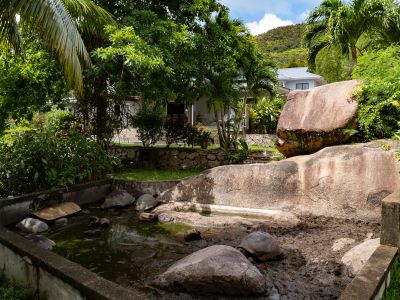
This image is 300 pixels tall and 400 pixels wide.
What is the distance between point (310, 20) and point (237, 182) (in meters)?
11.8

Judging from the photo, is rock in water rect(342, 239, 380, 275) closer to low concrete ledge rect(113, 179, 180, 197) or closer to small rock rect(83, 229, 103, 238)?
small rock rect(83, 229, 103, 238)

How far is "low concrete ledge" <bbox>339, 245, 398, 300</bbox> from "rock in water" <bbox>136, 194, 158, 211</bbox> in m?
6.88

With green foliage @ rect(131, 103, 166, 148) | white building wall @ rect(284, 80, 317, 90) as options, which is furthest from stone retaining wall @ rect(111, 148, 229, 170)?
white building wall @ rect(284, 80, 317, 90)

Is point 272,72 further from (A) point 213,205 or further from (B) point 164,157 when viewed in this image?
(A) point 213,205

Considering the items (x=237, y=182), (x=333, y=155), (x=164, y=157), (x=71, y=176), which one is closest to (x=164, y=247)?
(x=237, y=182)

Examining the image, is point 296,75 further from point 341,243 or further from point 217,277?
point 217,277

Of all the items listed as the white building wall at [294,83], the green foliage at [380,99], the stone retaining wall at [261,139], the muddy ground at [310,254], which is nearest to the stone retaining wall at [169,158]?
the stone retaining wall at [261,139]

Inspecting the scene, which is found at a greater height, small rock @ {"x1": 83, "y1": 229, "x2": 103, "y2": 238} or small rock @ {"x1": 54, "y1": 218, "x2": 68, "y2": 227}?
small rock @ {"x1": 54, "y1": 218, "x2": 68, "y2": 227}

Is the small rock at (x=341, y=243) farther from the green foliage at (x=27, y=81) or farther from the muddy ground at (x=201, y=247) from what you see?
the green foliage at (x=27, y=81)

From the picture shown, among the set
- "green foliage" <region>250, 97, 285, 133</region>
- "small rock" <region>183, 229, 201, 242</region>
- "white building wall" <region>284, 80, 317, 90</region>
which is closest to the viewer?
"small rock" <region>183, 229, 201, 242</region>

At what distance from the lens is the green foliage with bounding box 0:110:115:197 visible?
9172 mm

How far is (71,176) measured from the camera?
32.6 feet

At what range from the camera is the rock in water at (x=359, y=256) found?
562 cm

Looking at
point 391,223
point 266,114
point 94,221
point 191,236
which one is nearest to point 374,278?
point 391,223
